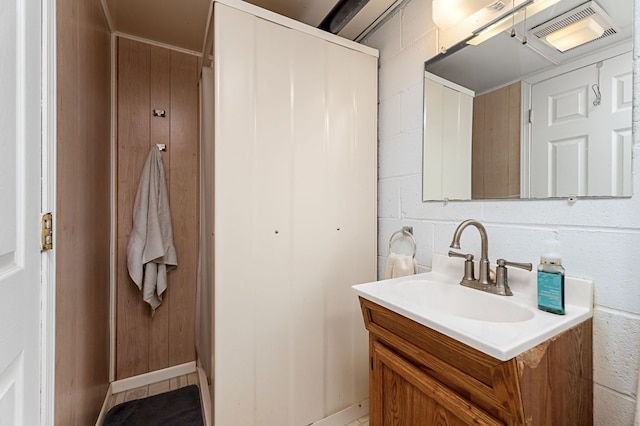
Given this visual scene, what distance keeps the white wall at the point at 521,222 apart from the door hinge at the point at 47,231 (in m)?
1.48

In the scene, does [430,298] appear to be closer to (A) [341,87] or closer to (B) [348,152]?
(B) [348,152]

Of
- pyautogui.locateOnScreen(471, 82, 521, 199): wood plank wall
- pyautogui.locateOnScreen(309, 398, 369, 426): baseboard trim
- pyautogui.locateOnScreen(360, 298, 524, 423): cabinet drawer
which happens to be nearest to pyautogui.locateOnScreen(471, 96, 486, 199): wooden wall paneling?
pyautogui.locateOnScreen(471, 82, 521, 199): wood plank wall

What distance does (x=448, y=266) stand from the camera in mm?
1254

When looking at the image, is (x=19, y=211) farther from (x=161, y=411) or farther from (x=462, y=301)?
(x=161, y=411)

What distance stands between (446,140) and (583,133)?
53 cm

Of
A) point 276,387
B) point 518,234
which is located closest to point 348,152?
point 518,234

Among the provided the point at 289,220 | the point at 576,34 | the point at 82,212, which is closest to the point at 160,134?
the point at 82,212

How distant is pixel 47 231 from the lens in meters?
0.75

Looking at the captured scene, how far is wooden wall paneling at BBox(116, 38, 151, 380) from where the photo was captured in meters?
1.81

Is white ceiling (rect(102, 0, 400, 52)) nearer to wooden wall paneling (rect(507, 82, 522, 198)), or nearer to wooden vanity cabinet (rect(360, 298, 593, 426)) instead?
wooden wall paneling (rect(507, 82, 522, 198))

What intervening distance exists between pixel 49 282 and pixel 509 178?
162cm

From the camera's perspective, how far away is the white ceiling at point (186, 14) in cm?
153

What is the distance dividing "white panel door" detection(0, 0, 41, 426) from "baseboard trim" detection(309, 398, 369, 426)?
1.22 meters

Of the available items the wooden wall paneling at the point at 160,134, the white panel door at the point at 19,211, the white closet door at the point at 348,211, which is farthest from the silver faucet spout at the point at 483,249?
the wooden wall paneling at the point at 160,134
